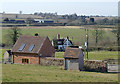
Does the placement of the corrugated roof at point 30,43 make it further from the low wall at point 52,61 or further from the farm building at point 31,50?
the low wall at point 52,61

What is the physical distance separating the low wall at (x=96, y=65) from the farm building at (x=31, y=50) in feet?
27.9

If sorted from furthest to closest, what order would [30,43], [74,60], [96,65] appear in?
1. [30,43]
2. [96,65]
3. [74,60]

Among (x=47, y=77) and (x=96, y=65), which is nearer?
(x=47, y=77)

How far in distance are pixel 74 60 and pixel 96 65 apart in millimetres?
3456

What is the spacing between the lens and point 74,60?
34719 millimetres

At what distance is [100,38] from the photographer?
80.4 m

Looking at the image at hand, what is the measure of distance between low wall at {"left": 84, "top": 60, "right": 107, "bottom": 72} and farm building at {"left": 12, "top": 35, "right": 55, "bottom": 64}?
851 centimetres

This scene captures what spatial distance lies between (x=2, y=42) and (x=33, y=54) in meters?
38.5

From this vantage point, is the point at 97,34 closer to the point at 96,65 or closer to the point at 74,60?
the point at 96,65

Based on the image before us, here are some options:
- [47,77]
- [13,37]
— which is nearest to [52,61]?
[47,77]

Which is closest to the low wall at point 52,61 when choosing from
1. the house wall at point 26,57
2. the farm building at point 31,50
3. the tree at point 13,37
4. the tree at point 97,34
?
the farm building at point 31,50

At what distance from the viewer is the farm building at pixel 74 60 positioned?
113 feet

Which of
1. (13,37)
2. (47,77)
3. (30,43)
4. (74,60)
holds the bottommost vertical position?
(47,77)

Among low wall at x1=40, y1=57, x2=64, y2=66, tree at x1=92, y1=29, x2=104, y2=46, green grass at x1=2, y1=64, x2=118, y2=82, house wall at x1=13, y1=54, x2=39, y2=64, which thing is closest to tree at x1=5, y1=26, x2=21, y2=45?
tree at x1=92, y1=29, x2=104, y2=46
